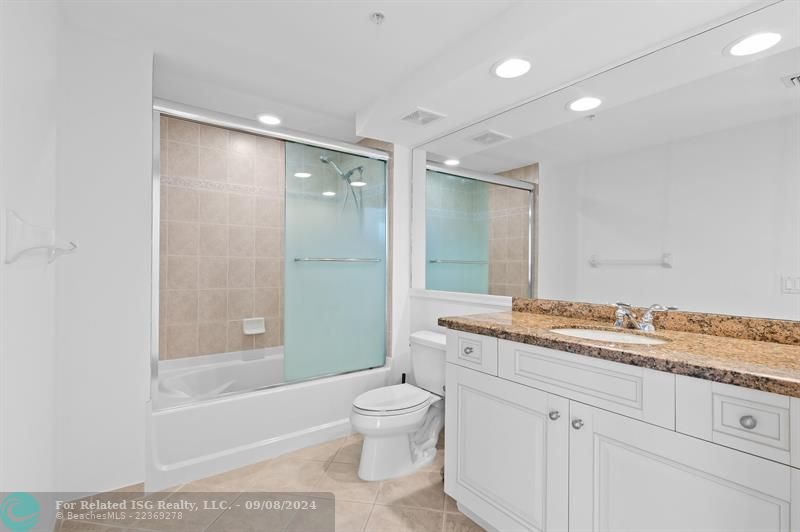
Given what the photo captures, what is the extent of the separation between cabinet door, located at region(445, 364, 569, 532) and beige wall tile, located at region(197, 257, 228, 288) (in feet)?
7.28

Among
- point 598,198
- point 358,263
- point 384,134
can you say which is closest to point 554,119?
point 598,198

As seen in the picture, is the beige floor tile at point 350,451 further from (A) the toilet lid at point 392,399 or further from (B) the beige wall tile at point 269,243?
(B) the beige wall tile at point 269,243

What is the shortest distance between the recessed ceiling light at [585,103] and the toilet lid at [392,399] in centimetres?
174

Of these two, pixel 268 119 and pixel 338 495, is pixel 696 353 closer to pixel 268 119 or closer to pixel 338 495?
pixel 338 495

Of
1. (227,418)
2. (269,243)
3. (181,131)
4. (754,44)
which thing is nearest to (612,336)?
(754,44)

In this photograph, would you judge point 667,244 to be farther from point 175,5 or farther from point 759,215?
point 175,5

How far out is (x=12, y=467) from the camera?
110cm

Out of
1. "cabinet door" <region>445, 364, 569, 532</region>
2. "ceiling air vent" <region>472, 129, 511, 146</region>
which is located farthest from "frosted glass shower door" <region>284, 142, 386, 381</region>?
"cabinet door" <region>445, 364, 569, 532</region>

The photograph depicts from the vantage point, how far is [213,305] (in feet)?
10.0

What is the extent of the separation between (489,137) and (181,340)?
8.93 feet

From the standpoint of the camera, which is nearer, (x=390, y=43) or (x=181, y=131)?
(x=390, y=43)

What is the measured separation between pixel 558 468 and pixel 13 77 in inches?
81.3

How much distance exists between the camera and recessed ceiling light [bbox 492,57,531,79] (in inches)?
65.9

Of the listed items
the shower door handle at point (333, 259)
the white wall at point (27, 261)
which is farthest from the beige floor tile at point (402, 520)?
the shower door handle at point (333, 259)
